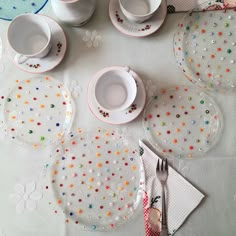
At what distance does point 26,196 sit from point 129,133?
28 cm

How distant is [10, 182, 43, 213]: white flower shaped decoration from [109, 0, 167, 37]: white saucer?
437 mm

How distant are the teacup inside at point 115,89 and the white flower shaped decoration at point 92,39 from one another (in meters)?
0.11

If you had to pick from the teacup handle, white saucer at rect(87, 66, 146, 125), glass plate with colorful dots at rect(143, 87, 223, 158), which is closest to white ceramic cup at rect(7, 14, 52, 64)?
the teacup handle

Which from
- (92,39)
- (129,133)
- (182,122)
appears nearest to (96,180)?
(129,133)

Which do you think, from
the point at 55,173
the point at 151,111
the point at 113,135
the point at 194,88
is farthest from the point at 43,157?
the point at 194,88

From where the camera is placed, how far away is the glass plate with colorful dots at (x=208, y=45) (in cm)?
79

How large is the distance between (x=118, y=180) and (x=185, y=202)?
0.16m

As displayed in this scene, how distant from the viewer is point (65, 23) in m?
0.80

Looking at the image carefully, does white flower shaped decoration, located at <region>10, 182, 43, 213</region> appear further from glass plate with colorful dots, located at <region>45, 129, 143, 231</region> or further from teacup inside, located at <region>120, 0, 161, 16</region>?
teacup inside, located at <region>120, 0, 161, 16</region>

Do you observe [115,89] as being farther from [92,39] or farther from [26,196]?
[26,196]

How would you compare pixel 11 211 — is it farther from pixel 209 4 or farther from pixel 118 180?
pixel 209 4

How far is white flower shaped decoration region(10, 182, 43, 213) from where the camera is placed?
0.74 m

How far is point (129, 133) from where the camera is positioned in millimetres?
768

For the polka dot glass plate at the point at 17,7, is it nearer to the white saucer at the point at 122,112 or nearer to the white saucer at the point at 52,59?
the white saucer at the point at 52,59
